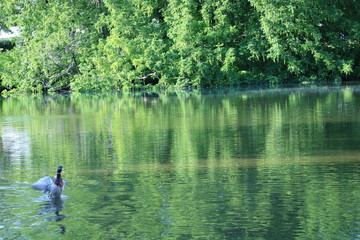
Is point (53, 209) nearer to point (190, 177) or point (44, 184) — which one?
point (44, 184)

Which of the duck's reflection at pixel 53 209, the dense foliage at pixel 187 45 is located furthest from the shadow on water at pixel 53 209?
the dense foliage at pixel 187 45

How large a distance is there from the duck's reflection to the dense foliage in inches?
1127

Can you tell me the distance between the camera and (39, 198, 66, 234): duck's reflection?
25.0 ft

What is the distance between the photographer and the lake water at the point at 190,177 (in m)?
7.10

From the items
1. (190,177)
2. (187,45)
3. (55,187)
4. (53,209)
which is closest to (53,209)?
(53,209)

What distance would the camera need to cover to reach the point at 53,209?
805 cm

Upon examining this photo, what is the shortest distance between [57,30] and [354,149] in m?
33.8

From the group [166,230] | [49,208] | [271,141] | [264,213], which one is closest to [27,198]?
[49,208]

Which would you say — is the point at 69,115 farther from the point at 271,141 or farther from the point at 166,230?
the point at 166,230

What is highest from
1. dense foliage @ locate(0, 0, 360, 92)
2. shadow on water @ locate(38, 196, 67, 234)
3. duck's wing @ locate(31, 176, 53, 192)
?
dense foliage @ locate(0, 0, 360, 92)

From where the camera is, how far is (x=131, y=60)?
3994cm

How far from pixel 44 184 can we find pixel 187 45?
1170 inches

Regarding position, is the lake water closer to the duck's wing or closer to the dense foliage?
the duck's wing

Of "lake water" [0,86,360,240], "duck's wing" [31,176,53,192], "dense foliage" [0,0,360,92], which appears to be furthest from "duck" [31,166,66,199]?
"dense foliage" [0,0,360,92]
